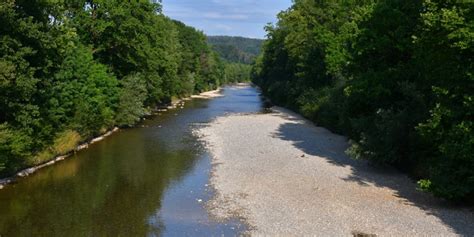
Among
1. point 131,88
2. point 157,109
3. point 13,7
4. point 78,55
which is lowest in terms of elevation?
point 157,109

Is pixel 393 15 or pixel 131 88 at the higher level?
pixel 393 15

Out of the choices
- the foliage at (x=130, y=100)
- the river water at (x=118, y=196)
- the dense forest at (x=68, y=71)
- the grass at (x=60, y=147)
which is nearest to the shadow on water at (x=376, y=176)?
the river water at (x=118, y=196)

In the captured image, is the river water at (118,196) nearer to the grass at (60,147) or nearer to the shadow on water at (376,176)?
the grass at (60,147)

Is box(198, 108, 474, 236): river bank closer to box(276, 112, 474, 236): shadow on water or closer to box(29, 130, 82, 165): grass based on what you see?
box(276, 112, 474, 236): shadow on water

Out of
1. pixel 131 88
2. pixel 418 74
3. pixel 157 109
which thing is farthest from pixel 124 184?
pixel 157 109

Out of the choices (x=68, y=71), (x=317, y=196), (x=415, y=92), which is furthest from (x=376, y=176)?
(x=68, y=71)

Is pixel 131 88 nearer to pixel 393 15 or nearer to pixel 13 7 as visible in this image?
pixel 13 7

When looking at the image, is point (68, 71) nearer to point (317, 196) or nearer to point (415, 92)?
point (317, 196)

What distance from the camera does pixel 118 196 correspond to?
21750 millimetres

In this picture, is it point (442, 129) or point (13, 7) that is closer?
point (442, 129)

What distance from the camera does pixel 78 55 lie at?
34000 mm

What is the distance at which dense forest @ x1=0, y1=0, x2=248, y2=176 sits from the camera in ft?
75.4

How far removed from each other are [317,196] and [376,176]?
5.41 m

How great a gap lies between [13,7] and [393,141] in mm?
20663
